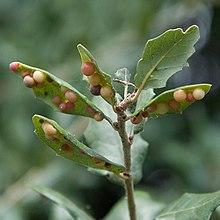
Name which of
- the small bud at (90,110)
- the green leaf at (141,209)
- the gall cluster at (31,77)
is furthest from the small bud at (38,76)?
the green leaf at (141,209)

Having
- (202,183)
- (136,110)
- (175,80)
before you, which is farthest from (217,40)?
(136,110)

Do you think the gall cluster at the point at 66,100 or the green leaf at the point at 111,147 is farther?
the green leaf at the point at 111,147

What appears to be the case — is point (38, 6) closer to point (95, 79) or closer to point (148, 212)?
point (148, 212)

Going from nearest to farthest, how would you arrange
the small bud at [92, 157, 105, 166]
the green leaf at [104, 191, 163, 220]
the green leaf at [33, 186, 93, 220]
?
the small bud at [92, 157, 105, 166] → the green leaf at [33, 186, 93, 220] → the green leaf at [104, 191, 163, 220]

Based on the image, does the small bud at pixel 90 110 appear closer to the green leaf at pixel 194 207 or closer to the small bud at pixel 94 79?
the small bud at pixel 94 79

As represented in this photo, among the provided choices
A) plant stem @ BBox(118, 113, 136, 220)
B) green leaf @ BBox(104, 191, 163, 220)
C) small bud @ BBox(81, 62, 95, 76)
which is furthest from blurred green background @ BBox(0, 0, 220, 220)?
small bud @ BBox(81, 62, 95, 76)

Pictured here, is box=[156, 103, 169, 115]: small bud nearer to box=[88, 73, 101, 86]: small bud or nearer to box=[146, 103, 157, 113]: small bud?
box=[146, 103, 157, 113]: small bud
